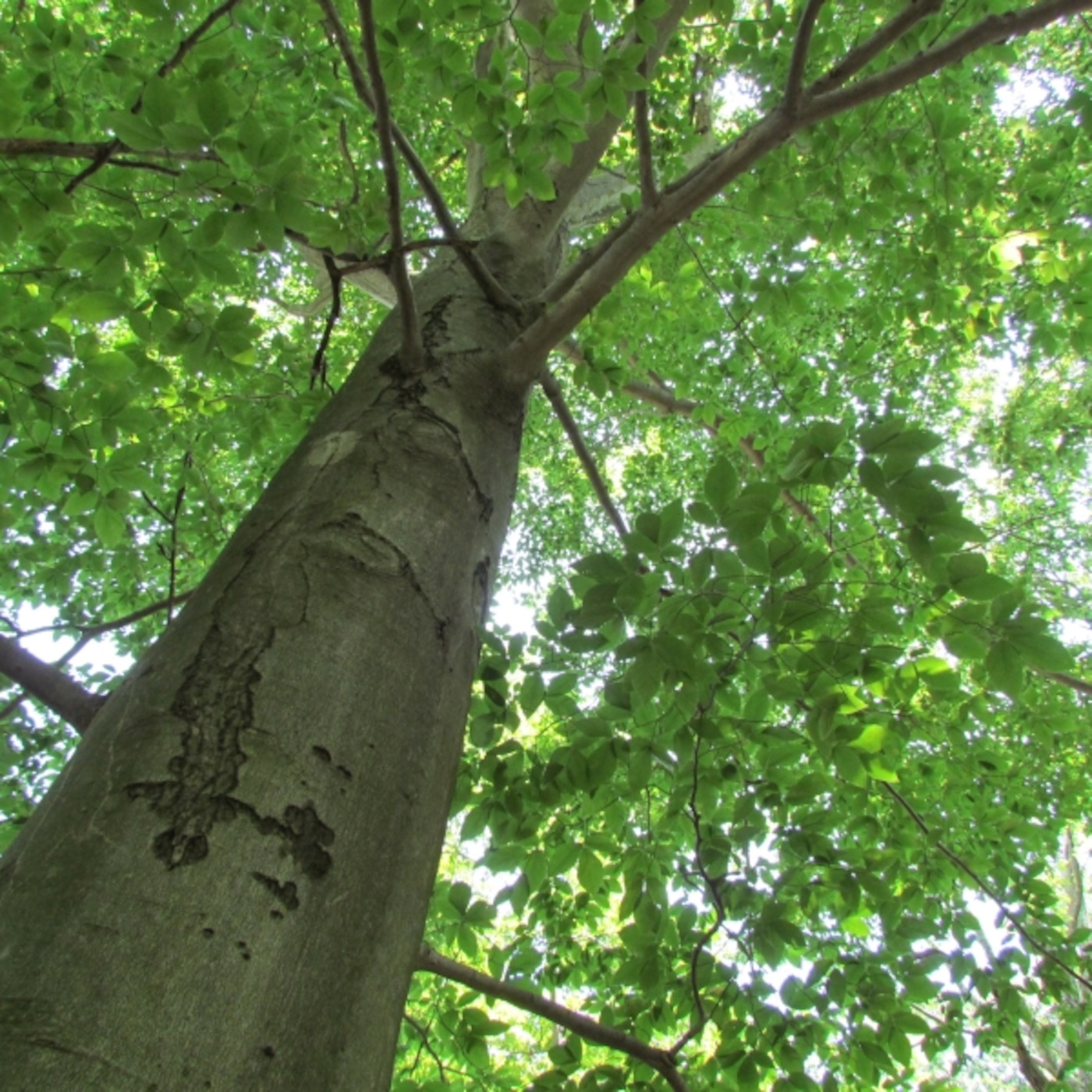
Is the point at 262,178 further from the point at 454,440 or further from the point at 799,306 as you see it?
the point at 799,306

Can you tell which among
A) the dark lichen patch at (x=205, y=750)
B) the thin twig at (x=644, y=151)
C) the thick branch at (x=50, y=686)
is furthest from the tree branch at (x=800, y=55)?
the thick branch at (x=50, y=686)

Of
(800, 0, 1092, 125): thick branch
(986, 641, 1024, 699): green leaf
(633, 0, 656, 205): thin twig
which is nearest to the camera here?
(986, 641, 1024, 699): green leaf

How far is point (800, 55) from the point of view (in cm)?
166

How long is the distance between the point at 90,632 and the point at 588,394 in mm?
6531

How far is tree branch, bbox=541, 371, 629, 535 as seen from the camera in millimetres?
2494

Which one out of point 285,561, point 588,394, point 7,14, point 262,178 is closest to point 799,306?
point 262,178

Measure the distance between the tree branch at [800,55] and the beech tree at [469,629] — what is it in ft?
0.06

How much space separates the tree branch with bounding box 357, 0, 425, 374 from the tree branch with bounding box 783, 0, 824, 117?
0.89 m

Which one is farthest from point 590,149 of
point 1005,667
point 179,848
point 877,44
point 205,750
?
Result: point 179,848

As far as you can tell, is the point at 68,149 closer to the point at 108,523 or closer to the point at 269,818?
the point at 108,523

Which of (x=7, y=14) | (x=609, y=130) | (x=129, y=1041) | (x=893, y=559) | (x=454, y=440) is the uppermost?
(x=7, y=14)

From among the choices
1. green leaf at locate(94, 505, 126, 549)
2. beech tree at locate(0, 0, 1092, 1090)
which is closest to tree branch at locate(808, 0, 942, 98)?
beech tree at locate(0, 0, 1092, 1090)

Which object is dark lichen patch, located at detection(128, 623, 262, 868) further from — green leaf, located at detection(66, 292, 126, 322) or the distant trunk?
green leaf, located at detection(66, 292, 126, 322)

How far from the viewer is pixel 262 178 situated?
135 centimetres
